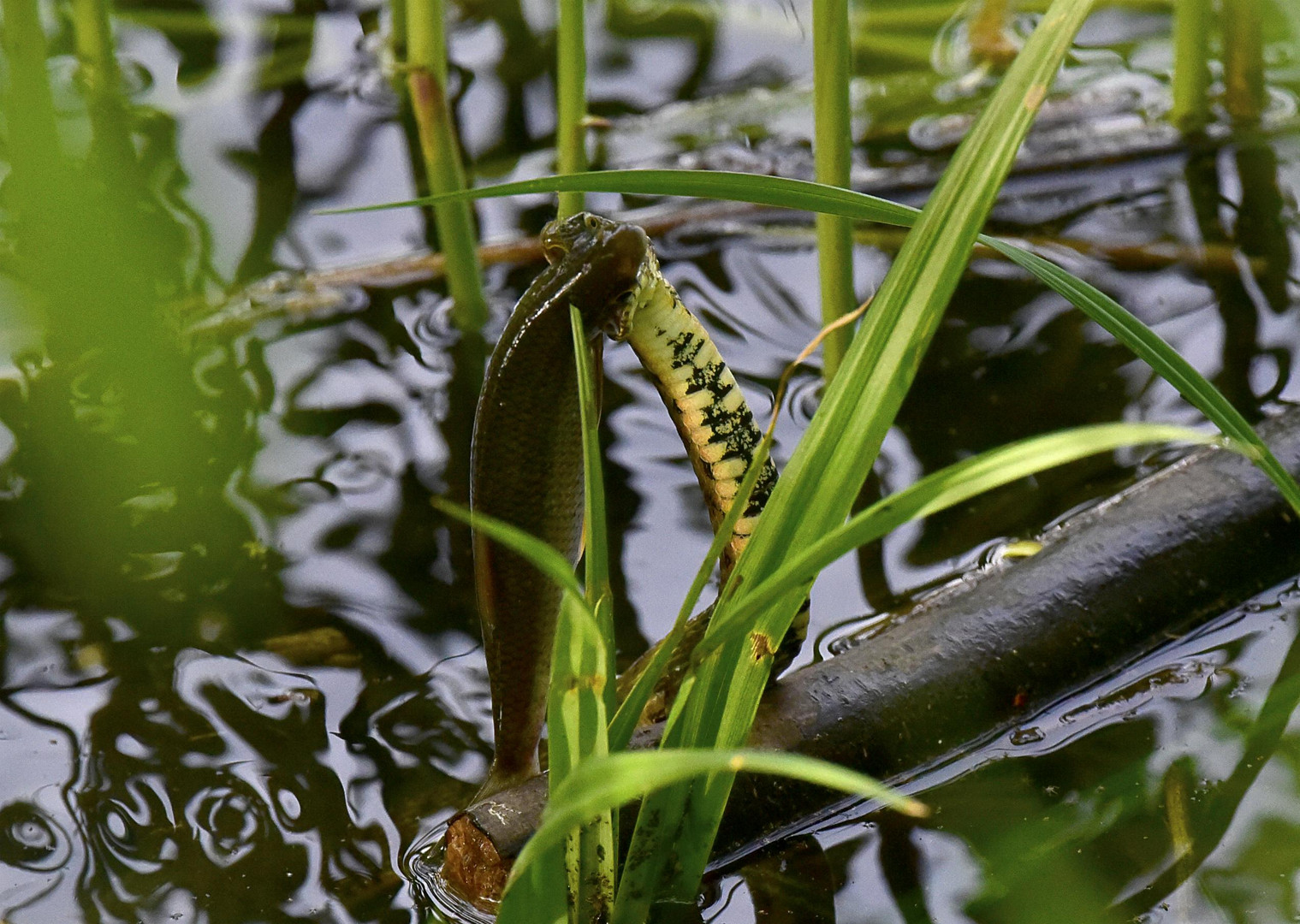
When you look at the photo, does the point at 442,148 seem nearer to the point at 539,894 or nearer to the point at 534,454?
the point at 534,454

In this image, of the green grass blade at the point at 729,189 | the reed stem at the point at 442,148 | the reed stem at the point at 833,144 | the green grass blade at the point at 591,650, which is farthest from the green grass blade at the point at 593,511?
the reed stem at the point at 442,148

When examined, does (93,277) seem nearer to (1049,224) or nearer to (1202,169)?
(1049,224)

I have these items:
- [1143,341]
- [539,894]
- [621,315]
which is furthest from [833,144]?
[539,894]

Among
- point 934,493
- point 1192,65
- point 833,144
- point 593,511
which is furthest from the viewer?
point 1192,65

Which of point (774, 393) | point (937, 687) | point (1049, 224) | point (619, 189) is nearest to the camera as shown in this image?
point (619, 189)

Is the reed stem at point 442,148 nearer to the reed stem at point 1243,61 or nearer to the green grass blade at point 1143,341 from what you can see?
the green grass blade at point 1143,341

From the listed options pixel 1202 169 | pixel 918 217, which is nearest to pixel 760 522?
pixel 918 217

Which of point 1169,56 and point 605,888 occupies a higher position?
point 1169,56
